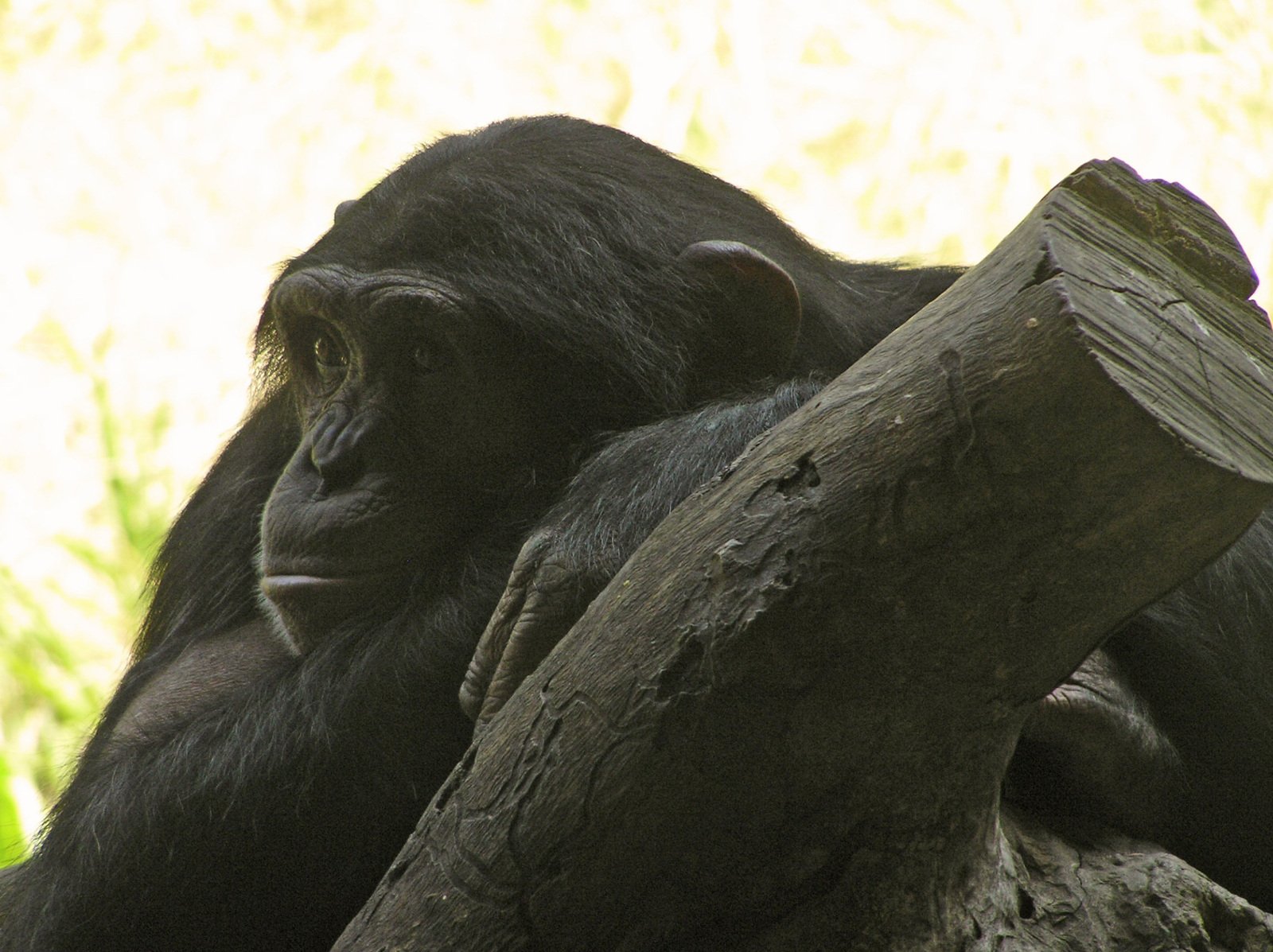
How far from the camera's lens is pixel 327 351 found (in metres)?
2.14

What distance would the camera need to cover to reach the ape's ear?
79.1 inches

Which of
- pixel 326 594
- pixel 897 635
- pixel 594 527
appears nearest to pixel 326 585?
pixel 326 594

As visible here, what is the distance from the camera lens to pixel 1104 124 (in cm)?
599

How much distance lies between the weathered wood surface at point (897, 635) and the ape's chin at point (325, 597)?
671 mm

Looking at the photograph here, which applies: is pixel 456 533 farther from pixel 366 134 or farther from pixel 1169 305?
pixel 366 134

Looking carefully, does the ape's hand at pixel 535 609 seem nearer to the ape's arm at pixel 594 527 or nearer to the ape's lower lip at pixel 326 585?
the ape's arm at pixel 594 527

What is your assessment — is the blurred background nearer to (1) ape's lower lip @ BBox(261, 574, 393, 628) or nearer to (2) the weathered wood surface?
(1) ape's lower lip @ BBox(261, 574, 393, 628)

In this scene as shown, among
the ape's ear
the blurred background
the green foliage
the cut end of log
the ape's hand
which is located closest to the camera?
the cut end of log

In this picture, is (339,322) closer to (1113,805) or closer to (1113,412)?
(1113,805)

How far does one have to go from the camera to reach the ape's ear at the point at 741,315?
2010 mm

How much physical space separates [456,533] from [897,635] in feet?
3.17

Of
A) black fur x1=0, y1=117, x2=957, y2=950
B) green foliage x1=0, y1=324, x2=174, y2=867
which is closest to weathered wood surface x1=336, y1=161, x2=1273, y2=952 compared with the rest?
→ black fur x1=0, y1=117, x2=957, y2=950

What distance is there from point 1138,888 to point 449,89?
5.67 m

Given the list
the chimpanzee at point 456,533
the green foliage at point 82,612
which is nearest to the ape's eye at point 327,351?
the chimpanzee at point 456,533
